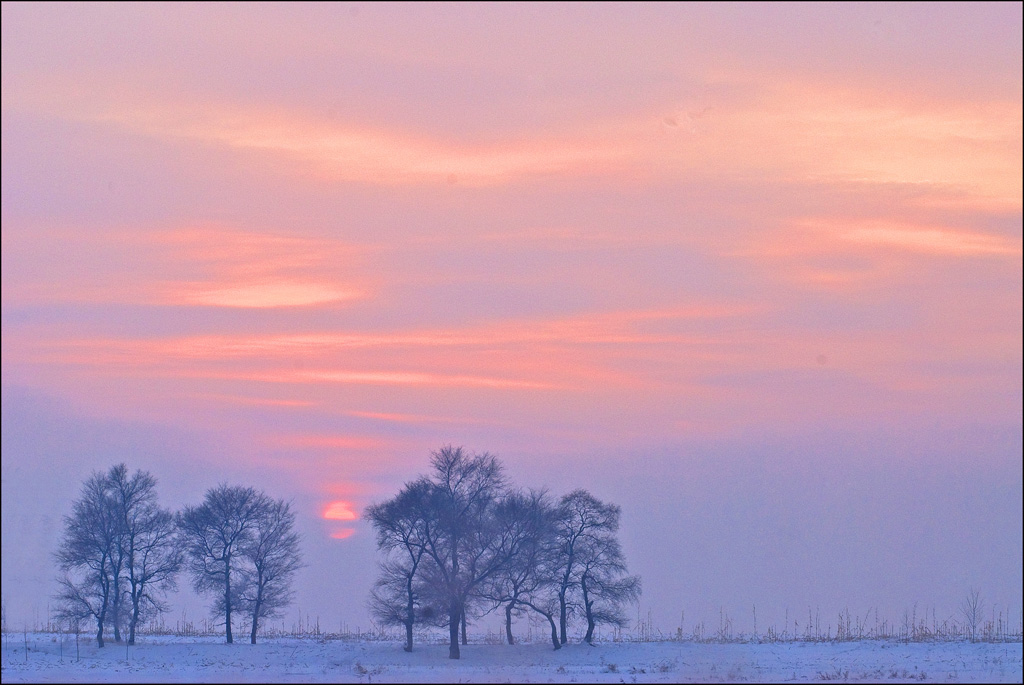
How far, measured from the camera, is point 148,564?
223ft

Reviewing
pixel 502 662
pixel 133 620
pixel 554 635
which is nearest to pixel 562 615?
pixel 554 635

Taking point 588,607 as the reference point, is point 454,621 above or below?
below

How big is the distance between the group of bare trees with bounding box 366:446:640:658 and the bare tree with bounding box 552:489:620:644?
6cm

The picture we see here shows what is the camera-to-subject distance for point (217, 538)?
68.4m

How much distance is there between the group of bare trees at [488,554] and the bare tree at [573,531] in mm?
55

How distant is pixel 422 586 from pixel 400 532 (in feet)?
10.2

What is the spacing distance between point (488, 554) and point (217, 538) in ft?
53.4

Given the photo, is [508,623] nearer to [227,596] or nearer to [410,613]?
[410,613]

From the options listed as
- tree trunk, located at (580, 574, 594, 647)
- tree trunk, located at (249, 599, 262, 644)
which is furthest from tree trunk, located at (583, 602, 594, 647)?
tree trunk, located at (249, 599, 262, 644)

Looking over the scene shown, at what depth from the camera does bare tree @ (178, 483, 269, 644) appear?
68188 mm

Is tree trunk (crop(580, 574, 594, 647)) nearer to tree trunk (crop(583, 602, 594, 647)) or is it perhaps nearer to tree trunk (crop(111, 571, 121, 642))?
tree trunk (crop(583, 602, 594, 647))

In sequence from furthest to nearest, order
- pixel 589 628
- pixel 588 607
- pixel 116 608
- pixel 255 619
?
pixel 116 608 → pixel 255 619 → pixel 588 607 → pixel 589 628

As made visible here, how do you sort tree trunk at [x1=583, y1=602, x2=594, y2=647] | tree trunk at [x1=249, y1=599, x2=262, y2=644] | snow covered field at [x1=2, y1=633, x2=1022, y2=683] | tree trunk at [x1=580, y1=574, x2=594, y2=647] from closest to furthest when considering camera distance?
snow covered field at [x1=2, y1=633, x2=1022, y2=683] < tree trunk at [x1=583, y1=602, x2=594, y2=647] < tree trunk at [x1=580, y1=574, x2=594, y2=647] < tree trunk at [x1=249, y1=599, x2=262, y2=644]

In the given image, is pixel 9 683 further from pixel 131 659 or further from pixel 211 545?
pixel 211 545
